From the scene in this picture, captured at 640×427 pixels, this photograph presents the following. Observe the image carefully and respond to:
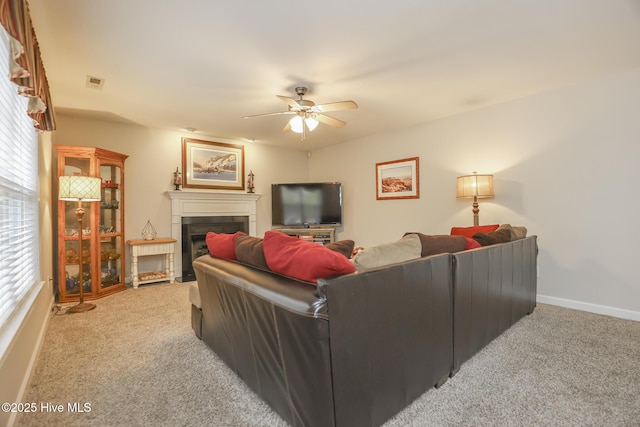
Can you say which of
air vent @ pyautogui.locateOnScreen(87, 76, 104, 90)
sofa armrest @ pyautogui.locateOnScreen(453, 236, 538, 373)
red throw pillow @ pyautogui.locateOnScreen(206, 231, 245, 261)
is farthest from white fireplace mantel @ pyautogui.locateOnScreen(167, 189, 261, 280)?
sofa armrest @ pyautogui.locateOnScreen(453, 236, 538, 373)

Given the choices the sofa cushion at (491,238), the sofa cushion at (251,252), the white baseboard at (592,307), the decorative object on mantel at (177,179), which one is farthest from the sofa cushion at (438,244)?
the decorative object on mantel at (177,179)

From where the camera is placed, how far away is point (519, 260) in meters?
2.62

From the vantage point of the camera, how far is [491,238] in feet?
7.69

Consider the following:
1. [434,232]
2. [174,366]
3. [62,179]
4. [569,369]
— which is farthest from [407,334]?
[62,179]

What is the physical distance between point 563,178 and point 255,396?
3.62m

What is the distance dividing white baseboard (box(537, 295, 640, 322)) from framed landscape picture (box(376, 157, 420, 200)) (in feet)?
6.61

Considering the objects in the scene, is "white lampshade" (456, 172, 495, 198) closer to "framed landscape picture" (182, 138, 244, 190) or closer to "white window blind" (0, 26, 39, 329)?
"framed landscape picture" (182, 138, 244, 190)

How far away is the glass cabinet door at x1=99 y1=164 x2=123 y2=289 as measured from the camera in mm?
3918

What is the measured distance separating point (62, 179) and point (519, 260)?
15.0 ft

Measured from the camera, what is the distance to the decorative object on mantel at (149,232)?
14.7 ft

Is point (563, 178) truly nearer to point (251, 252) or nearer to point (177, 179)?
point (251, 252)

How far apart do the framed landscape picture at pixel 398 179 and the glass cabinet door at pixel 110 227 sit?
12.7 ft

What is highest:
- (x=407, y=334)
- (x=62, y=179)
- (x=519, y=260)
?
(x=62, y=179)

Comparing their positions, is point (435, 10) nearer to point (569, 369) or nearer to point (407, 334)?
point (407, 334)
